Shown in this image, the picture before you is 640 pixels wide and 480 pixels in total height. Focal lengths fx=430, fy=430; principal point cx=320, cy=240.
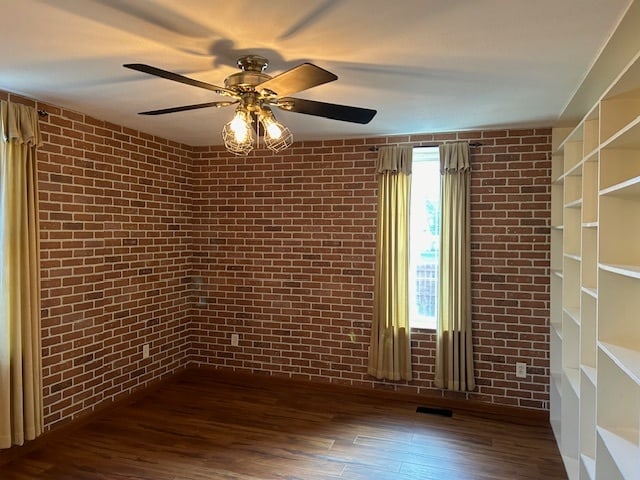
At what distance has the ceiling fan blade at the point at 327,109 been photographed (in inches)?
80.6

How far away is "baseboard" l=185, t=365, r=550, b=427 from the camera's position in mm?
3514

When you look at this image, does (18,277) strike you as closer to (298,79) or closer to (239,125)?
(239,125)

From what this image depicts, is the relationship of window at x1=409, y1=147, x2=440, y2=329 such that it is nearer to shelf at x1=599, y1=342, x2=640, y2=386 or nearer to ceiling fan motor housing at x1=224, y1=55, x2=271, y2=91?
shelf at x1=599, y1=342, x2=640, y2=386

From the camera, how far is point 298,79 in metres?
1.78

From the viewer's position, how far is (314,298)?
4105mm

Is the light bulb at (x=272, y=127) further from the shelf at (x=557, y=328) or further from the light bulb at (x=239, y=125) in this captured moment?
the shelf at (x=557, y=328)

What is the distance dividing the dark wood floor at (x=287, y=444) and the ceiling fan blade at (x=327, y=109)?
2140 millimetres

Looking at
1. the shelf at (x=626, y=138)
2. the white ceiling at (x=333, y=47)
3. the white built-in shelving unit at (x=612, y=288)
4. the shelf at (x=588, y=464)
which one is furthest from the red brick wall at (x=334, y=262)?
the shelf at (x=626, y=138)

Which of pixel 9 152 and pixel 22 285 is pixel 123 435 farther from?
pixel 9 152

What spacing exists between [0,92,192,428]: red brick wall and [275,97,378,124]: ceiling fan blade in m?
1.95

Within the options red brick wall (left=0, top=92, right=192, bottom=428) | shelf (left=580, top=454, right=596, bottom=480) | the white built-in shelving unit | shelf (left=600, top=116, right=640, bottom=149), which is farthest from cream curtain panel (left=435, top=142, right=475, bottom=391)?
red brick wall (left=0, top=92, right=192, bottom=428)

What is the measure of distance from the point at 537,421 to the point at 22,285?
12.8 feet

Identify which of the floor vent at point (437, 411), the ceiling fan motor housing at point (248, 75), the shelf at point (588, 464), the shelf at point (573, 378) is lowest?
the floor vent at point (437, 411)

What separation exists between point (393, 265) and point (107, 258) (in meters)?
2.39
